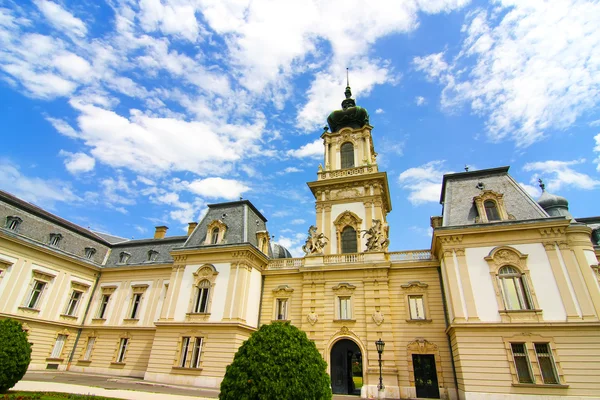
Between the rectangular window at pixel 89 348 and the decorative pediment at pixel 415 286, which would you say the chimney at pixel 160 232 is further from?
the decorative pediment at pixel 415 286

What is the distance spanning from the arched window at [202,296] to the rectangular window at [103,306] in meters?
11.0

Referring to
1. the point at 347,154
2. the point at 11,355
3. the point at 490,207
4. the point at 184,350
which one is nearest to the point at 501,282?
the point at 490,207

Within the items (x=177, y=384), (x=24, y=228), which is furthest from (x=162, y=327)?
(x=24, y=228)

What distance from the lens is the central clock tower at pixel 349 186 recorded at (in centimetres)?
2659

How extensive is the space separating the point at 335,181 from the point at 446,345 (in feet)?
49.6

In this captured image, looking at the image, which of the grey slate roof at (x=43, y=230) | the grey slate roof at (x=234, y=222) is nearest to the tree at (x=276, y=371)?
the grey slate roof at (x=234, y=222)

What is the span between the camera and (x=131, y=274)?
2938 cm

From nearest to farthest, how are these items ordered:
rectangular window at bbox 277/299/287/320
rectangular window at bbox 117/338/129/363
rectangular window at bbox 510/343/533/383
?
rectangular window at bbox 510/343/533/383 < rectangular window at bbox 277/299/287/320 < rectangular window at bbox 117/338/129/363

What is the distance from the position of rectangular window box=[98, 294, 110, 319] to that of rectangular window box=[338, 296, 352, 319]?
2122cm

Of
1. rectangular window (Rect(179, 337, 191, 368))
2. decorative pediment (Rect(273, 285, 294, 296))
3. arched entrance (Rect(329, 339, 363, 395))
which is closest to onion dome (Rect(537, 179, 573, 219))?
arched entrance (Rect(329, 339, 363, 395))

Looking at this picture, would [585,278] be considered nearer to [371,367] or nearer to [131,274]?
[371,367]

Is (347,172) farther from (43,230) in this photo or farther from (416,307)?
(43,230)

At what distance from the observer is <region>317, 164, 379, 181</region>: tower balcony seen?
2870 cm

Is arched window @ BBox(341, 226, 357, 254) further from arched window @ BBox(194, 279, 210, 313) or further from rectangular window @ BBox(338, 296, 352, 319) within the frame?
arched window @ BBox(194, 279, 210, 313)
